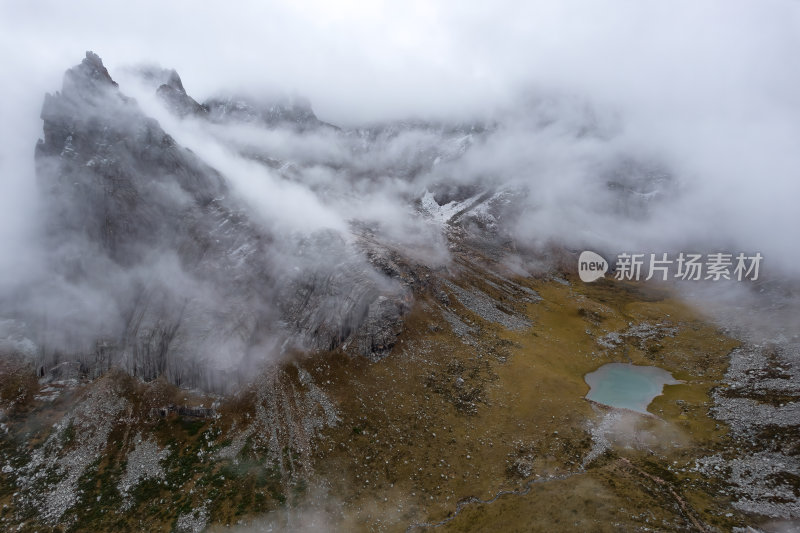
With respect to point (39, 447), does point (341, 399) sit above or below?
above

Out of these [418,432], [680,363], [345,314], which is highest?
[680,363]

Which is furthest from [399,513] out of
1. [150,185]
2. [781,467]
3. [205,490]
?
[150,185]

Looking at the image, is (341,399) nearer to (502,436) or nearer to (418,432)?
(418,432)

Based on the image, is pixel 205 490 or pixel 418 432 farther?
pixel 418 432

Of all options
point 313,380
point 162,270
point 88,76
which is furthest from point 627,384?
point 88,76

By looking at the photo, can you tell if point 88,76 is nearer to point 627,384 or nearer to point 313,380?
point 313,380

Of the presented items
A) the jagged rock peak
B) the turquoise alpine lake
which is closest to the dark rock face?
the jagged rock peak
